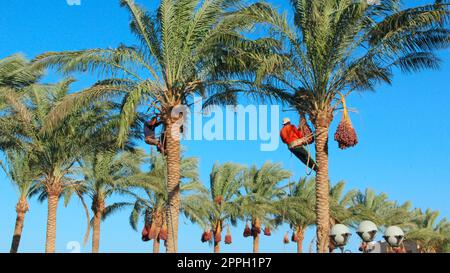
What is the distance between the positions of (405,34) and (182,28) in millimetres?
5541

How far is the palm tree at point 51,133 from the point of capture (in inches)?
824

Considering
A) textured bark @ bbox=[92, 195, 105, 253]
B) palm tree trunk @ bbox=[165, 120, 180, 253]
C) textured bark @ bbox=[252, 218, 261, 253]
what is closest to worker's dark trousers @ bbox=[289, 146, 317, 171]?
palm tree trunk @ bbox=[165, 120, 180, 253]

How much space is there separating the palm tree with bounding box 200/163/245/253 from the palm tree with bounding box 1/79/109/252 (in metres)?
10.7

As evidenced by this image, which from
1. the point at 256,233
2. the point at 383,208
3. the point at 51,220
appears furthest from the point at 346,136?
the point at 383,208

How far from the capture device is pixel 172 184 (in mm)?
15656

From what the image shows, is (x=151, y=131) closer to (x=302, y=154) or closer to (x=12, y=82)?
(x=302, y=154)

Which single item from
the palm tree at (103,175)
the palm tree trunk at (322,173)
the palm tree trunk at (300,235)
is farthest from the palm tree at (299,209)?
the palm tree trunk at (322,173)

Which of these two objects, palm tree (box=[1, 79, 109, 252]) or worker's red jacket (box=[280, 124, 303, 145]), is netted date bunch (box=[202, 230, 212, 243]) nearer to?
palm tree (box=[1, 79, 109, 252])

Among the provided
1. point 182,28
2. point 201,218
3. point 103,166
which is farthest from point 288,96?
point 201,218

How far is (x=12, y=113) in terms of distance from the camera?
21328 mm

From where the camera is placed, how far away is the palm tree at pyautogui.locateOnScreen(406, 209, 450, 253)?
129ft

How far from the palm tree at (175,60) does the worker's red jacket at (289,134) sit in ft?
7.22

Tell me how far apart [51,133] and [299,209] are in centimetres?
1384
